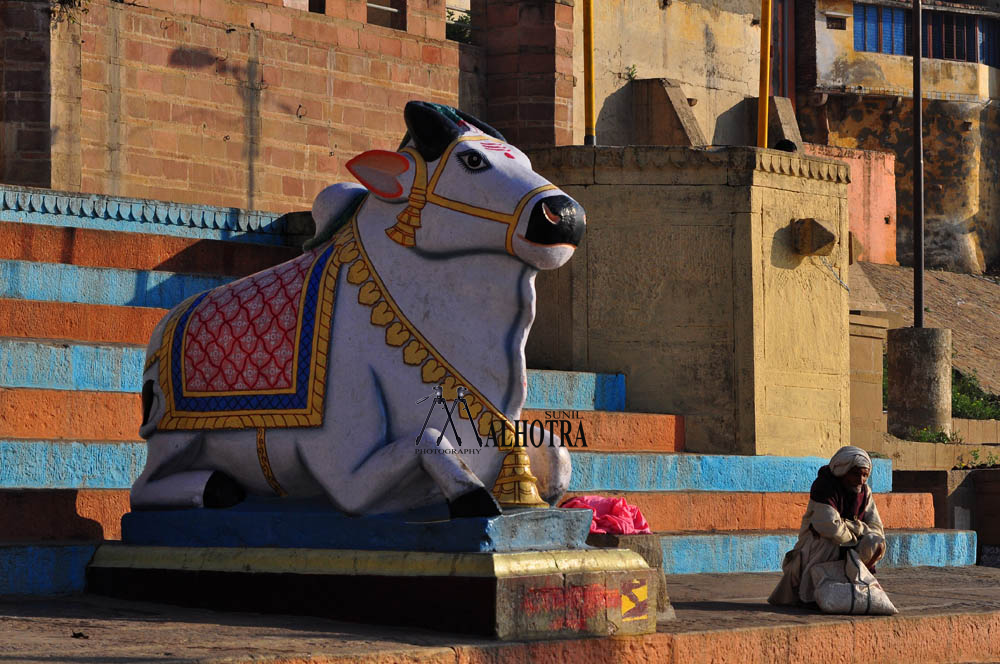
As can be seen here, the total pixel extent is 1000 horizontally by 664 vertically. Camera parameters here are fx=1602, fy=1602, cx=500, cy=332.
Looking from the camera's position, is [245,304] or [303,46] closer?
[245,304]

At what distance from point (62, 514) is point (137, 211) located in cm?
431

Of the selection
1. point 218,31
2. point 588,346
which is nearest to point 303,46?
point 218,31

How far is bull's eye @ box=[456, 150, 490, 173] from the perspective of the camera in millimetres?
5078

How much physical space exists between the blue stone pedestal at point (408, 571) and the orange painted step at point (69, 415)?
3.86 feet

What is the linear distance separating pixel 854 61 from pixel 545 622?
30969mm

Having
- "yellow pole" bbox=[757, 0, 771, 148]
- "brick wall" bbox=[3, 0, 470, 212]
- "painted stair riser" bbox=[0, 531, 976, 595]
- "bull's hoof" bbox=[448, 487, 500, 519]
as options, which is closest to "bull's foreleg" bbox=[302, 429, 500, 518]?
"bull's hoof" bbox=[448, 487, 500, 519]

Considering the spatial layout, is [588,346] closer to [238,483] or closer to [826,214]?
[826,214]

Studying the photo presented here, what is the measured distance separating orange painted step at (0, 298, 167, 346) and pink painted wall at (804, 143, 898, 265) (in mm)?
24120

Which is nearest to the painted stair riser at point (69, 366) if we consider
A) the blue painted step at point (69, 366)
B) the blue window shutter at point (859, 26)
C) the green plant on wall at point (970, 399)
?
the blue painted step at point (69, 366)

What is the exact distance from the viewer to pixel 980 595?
682 cm

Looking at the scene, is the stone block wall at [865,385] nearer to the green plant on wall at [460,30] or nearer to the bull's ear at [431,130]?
the bull's ear at [431,130]

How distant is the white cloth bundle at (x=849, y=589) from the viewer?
590 centimetres

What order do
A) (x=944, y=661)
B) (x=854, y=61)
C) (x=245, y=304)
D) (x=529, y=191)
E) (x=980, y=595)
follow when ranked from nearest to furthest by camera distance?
(x=529, y=191)
(x=245, y=304)
(x=944, y=661)
(x=980, y=595)
(x=854, y=61)

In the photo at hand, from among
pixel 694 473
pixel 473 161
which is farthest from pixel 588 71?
pixel 473 161
